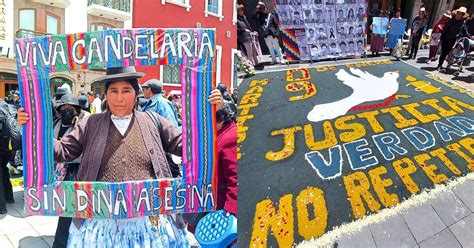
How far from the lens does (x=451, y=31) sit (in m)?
Answer: 5.65

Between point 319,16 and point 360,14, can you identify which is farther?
point 360,14

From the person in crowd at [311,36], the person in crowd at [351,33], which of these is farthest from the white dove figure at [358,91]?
the person in crowd at [351,33]

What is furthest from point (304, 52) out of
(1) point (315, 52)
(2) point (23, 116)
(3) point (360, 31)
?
(2) point (23, 116)

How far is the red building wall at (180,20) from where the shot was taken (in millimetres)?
1516

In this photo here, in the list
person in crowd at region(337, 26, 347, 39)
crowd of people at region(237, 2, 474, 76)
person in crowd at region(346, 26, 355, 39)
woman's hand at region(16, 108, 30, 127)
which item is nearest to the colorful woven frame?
woman's hand at region(16, 108, 30, 127)

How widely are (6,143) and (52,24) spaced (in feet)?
5.79

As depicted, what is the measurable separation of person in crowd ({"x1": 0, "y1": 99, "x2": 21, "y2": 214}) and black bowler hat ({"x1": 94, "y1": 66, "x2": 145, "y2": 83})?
139 centimetres

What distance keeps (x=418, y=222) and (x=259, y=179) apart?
1.17m

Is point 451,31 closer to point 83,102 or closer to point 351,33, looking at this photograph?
point 351,33

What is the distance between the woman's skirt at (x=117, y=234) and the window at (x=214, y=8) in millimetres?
1043

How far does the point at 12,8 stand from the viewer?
157 cm

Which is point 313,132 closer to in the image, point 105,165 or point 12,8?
point 105,165

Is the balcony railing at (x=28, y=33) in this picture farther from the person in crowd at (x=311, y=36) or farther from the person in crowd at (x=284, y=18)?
the person in crowd at (x=311, y=36)

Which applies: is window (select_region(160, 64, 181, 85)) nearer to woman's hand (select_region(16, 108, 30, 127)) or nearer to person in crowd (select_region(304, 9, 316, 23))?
woman's hand (select_region(16, 108, 30, 127))
